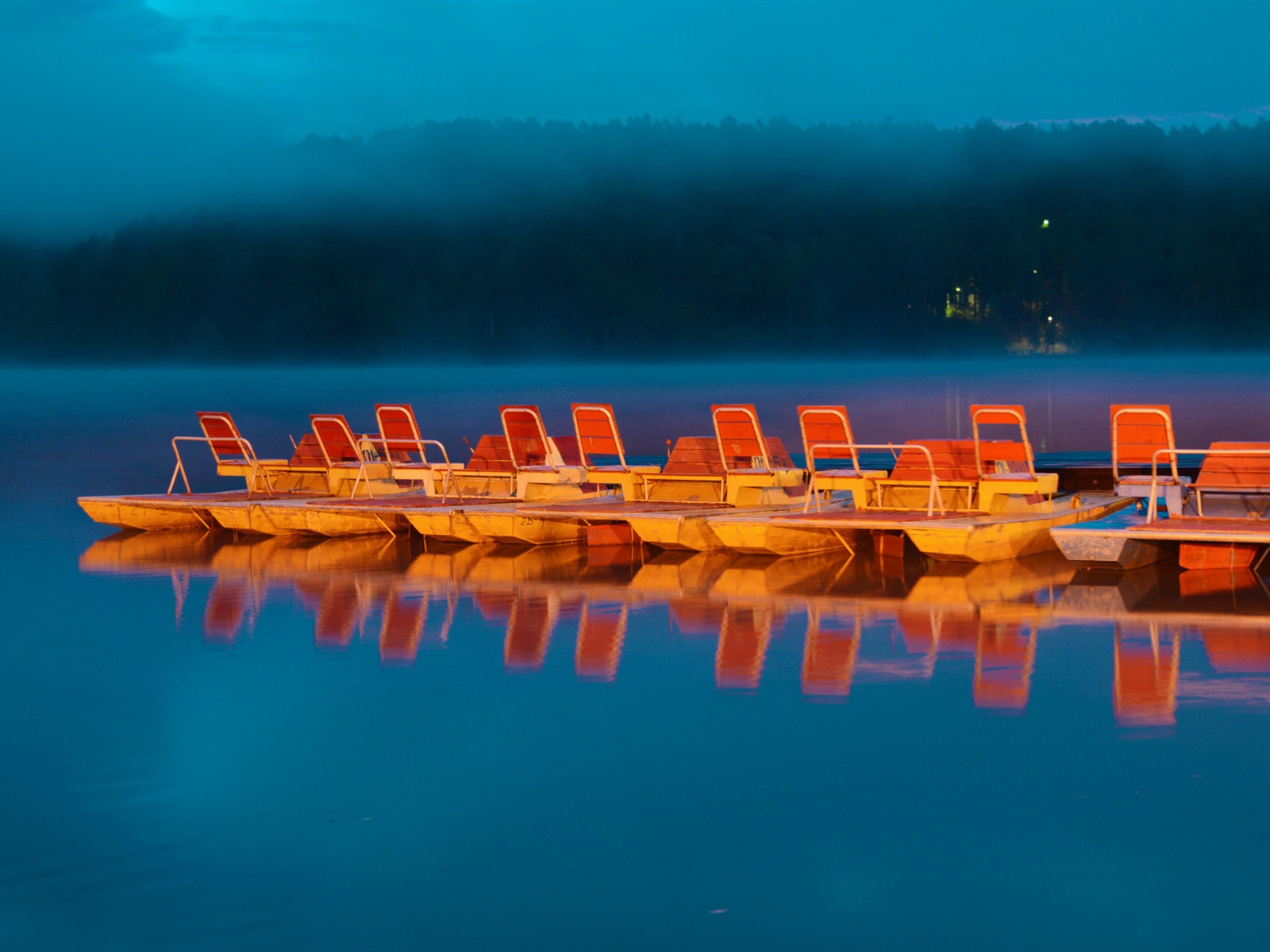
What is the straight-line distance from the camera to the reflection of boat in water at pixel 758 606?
30.2 feet

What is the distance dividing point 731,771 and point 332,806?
1.74m

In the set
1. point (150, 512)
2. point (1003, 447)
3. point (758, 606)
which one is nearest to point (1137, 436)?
point (1003, 447)

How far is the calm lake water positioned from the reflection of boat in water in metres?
0.05

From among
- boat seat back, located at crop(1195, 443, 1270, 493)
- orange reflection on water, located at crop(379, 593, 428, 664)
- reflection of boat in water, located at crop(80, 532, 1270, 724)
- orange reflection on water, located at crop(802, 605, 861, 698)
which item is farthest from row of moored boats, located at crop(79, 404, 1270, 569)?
orange reflection on water, located at crop(379, 593, 428, 664)

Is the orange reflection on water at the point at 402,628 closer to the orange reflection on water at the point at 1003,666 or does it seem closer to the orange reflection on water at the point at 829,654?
the orange reflection on water at the point at 829,654

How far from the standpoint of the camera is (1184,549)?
12.5 m

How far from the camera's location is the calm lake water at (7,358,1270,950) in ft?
18.1

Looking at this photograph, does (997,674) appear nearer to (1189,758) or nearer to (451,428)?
(1189,758)

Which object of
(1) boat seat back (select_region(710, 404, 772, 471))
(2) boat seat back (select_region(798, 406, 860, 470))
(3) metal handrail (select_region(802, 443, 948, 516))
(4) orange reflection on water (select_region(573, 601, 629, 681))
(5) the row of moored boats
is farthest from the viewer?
(1) boat seat back (select_region(710, 404, 772, 471))

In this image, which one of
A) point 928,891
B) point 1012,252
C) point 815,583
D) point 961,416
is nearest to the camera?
point 928,891

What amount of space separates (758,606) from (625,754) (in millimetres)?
3935

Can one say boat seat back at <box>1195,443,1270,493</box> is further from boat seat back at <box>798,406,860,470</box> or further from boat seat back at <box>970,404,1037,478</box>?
boat seat back at <box>798,406,860,470</box>

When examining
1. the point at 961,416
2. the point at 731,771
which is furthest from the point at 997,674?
the point at 961,416

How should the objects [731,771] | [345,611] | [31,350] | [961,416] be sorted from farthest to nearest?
[31,350]
[961,416]
[345,611]
[731,771]
